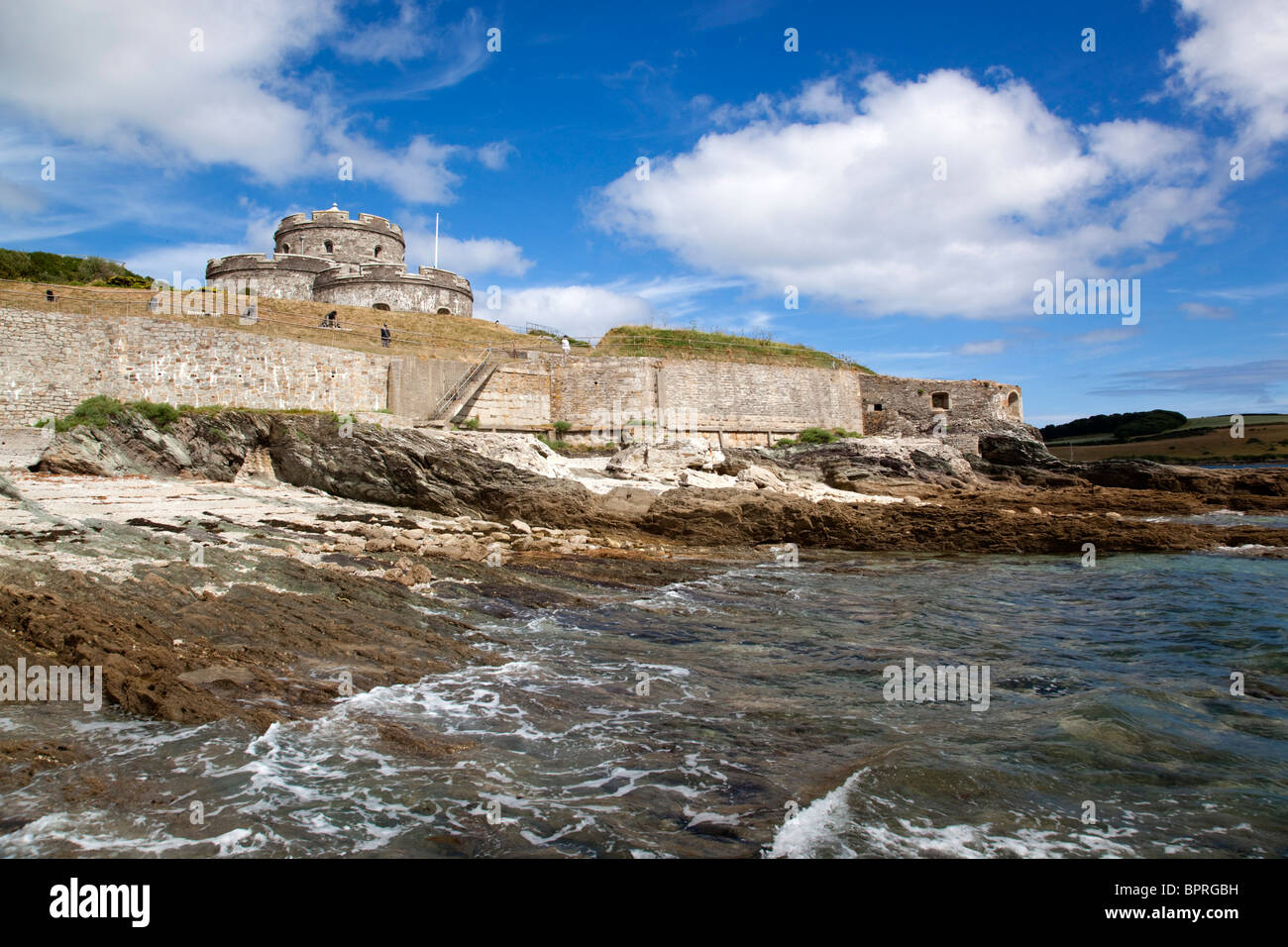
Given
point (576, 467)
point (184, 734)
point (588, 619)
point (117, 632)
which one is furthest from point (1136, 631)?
point (576, 467)

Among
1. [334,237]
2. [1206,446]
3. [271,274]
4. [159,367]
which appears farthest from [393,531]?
[1206,446]

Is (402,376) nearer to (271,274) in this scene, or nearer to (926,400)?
(271,274)

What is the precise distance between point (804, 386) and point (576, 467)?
46.8ft

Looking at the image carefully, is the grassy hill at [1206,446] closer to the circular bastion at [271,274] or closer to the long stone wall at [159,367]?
the long stone wall at [159,367]

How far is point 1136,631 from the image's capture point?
346 inches

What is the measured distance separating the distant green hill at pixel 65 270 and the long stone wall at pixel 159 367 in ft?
33.2

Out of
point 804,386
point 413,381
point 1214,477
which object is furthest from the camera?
point 804,386

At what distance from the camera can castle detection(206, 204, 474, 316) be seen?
35344mm

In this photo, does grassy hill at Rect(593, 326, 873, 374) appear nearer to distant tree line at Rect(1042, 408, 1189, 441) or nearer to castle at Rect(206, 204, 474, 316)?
castle at Rect(206, 204, 474, 316)

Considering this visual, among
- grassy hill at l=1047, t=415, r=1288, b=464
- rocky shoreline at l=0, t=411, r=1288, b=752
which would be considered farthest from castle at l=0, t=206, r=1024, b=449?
grassy hill at l=1047, t=415, r=1288, b=464

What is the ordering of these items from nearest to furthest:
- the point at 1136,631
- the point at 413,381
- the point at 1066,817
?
the point at 1066,817 < the point at 1136,631 < the point at 413,381

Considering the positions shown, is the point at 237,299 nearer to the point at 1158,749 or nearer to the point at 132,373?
the point at 132,373

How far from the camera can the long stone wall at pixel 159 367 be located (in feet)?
56.5

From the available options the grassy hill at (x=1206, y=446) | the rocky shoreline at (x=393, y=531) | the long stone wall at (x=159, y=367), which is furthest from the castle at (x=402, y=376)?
the grassy hill at (x=1206, y=446)
